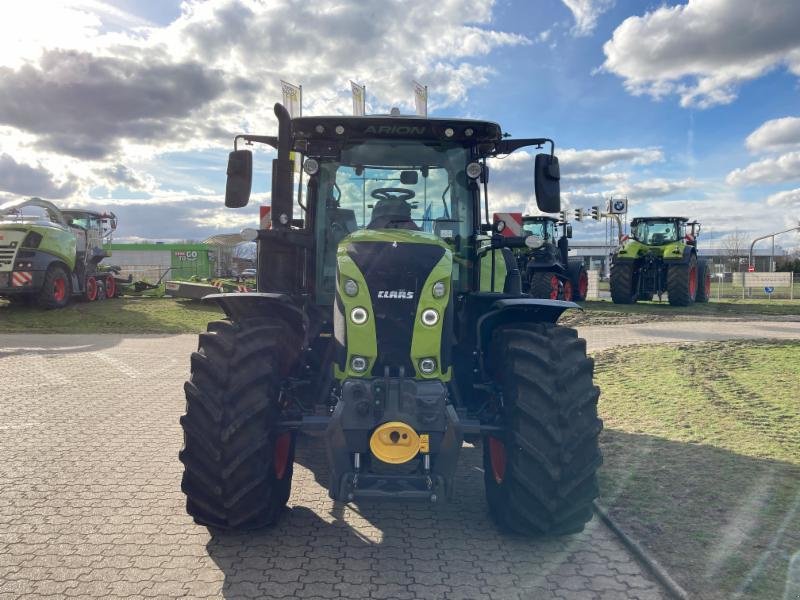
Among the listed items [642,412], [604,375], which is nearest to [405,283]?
[642,412]

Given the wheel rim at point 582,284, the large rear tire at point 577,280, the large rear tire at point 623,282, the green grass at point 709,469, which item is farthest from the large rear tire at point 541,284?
the green grass at point 709,469

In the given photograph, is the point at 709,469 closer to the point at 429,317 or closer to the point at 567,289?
the point at 429,317

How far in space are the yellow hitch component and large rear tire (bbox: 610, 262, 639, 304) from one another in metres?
17.7

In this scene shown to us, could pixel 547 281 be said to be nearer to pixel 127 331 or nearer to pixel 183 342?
pixel 183 342

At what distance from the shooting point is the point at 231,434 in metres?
3.61

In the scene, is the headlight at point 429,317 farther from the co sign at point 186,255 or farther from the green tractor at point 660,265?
the co sign at point 186,255

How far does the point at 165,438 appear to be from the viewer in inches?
240

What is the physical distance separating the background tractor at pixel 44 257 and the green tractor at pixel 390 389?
13253 mm

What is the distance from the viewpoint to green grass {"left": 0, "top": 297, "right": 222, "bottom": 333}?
1492 centimetres

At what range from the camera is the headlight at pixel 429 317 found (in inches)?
150

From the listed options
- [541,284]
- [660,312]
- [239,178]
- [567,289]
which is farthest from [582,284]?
[239,178]

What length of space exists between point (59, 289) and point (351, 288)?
15.3m

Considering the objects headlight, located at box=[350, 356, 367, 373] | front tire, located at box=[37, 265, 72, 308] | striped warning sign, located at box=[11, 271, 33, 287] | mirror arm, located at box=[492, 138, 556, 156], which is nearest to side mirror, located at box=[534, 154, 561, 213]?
mirror arm, located at box=[492, 138, 556, 156]

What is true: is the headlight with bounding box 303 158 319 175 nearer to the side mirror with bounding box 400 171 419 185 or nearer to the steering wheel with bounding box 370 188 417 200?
the steering wheel with bounding box 370 188 417 200
